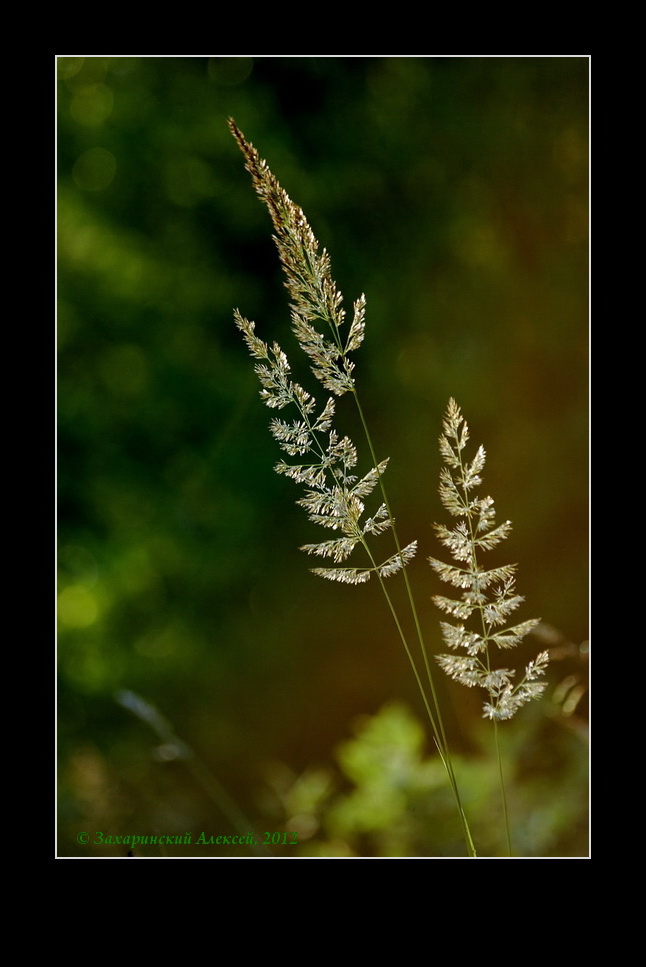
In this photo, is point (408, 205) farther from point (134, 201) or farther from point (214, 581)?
point (214, 581)

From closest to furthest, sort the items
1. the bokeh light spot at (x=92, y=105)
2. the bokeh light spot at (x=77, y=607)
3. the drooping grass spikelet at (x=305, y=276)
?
the drooping grass spikelet at (x=305, y=276) → the bokeh light spot at (x=92, y=105) → the bokeh light spot at (x=77, y=607)

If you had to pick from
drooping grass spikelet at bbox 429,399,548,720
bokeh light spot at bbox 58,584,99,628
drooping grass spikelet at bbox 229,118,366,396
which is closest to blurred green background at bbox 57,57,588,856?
bokeh light spot at bbox 58,584,99,628

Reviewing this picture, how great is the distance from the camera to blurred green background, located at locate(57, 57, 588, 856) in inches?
92.0

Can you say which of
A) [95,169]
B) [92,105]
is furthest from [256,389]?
[92,105]

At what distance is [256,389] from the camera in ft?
8.29

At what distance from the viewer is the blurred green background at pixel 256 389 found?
7.67 ft

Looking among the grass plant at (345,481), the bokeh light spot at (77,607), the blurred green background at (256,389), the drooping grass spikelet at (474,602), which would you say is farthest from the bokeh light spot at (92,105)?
the drooping grass spikelet at (474,602)

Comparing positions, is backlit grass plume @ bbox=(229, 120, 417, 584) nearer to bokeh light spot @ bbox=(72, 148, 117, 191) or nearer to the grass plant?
the grass plant

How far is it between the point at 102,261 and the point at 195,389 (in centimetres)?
Result: 49

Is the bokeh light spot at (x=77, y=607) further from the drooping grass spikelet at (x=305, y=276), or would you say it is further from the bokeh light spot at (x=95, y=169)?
the drooping grass spikelet at (x=305, y=276)

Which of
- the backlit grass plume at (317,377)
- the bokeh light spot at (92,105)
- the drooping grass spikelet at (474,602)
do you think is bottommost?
the drooping grass spikelet at (474,602)

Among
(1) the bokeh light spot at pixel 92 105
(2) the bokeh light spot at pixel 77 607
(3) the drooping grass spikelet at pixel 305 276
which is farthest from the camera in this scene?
(2) the bokeh light spot at pixel 77 607

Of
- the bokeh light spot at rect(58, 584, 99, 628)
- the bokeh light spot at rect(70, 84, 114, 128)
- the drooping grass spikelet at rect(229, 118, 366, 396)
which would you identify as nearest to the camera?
the drooping grass spikelet at rect(229, 118, 366, 396)

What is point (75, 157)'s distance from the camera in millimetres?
2287
